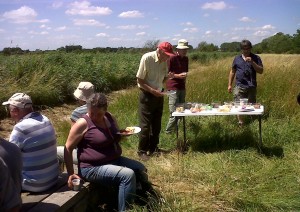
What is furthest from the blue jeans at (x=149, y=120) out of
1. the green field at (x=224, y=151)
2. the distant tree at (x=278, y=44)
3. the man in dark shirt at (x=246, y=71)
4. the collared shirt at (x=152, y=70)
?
the distant tree at (x=278, y=44)

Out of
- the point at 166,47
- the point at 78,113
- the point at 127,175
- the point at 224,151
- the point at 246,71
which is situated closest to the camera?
the point at 127,175

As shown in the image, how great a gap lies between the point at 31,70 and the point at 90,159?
827 cm

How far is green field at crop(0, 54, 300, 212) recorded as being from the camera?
3.80 metres

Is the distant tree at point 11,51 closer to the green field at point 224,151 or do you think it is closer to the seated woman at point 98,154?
the green field at point 224,151

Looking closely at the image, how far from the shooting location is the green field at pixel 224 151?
380cm

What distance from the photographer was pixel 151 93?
5277mm

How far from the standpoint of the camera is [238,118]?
6555 mm

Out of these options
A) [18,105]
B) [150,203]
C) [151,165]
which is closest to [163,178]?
[151,165]

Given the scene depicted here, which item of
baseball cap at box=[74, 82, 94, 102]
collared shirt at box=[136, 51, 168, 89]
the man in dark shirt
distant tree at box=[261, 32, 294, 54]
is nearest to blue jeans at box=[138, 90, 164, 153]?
collared shirt at box=[136, 51, 168, 89]

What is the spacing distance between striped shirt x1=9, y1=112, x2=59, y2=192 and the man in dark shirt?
13.1 ft

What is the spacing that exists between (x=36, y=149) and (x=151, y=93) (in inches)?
95.2

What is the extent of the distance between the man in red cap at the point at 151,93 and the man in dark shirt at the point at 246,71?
5.17ft

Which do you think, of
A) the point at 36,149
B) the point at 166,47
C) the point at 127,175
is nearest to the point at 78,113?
the point at 36,149

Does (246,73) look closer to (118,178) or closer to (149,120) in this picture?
(149,120)
